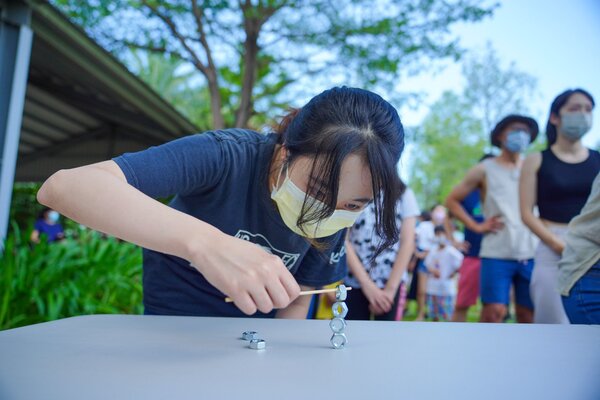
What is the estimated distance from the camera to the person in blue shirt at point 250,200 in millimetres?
1017

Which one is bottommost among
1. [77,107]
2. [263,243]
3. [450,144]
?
[263,243]

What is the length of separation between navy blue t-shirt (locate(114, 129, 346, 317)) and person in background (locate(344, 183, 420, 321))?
1150 millimetres

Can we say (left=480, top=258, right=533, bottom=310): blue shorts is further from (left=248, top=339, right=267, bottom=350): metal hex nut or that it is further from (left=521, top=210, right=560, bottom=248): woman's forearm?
(left=248, top=339, right=267, bottom=350): metal hex nut

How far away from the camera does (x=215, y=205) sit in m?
1.53

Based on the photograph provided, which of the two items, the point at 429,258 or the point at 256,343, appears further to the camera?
the point at 429,258

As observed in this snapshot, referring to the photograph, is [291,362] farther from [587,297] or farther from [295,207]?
[587,297]

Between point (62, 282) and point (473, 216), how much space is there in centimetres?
329

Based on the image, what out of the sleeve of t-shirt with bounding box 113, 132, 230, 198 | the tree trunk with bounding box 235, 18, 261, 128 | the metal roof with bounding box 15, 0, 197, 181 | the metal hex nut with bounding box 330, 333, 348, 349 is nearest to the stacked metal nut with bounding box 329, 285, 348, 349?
the metal hex nut with bounding box 330, 333, 348, 349

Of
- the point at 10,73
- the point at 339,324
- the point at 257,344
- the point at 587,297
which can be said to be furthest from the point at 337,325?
the point at 10,73

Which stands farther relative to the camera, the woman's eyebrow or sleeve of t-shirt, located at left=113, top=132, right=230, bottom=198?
the woman's eyebrow

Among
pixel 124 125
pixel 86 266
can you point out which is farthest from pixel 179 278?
pixel 124 125

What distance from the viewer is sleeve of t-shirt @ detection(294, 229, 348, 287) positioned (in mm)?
1728

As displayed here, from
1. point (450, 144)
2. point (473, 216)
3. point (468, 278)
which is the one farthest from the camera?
point (450, 144)

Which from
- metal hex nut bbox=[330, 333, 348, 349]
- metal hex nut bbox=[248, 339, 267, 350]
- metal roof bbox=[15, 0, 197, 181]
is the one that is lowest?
metal hex nut bbox=[248, 339, 267, 350]
